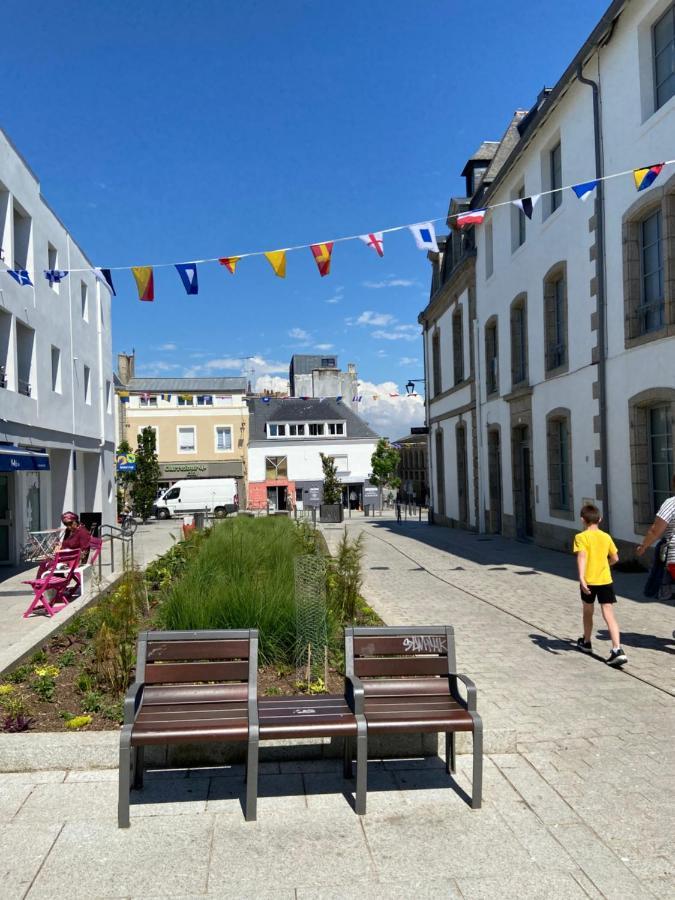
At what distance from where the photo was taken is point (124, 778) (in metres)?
3.62

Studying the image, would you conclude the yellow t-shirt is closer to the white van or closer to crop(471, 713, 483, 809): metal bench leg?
A: crop(471, 713, 483, 809): metal bench leg

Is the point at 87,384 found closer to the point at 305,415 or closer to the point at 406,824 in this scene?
the point at 406,824

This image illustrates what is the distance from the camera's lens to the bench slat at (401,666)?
428 cm

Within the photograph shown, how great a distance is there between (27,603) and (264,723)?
784 centimetres

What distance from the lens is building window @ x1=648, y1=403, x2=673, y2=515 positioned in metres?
11.7

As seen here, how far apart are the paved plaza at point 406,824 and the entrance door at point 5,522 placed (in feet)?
40.7

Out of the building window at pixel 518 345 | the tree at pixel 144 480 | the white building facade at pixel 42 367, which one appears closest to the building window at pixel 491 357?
the building window at pixel 518 345

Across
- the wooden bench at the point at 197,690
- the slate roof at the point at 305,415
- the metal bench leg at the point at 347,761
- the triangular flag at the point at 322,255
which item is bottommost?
the metal bench leg at the point at 347,761

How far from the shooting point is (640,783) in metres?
4.09

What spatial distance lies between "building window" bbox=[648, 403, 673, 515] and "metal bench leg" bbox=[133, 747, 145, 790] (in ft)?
32.3

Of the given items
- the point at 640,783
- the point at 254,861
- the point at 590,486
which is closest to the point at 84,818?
the point at 254,861

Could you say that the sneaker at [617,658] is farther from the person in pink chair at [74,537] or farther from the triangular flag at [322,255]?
the triangular flag at [322,255]

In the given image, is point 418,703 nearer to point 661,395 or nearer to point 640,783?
point 640,783

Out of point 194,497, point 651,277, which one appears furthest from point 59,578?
point 194,497
